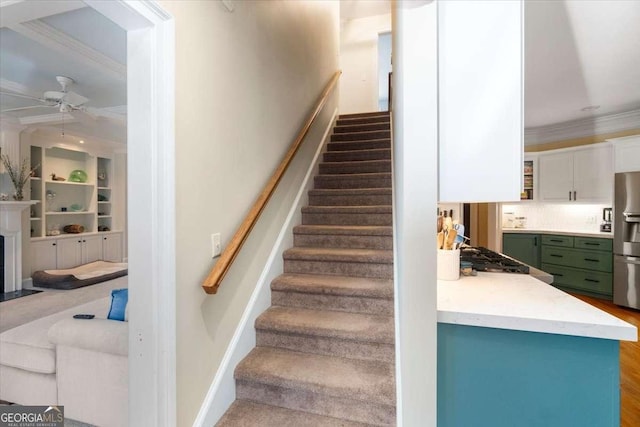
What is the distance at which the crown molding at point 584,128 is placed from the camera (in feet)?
13.6

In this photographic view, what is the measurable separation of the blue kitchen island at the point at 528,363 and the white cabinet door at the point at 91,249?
257 inches

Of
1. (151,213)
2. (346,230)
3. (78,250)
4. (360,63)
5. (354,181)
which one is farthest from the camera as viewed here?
(360,63)

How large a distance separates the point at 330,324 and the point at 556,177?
4915mm

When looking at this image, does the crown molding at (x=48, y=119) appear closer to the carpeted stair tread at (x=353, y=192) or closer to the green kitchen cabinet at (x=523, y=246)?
the carpeted stair tread at (x=353, y=192)

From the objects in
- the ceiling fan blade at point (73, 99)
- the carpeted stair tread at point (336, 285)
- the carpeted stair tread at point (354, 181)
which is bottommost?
the carpeted stair tread at point (336, 285)

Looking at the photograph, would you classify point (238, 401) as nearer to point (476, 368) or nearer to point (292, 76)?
point (476, 368)

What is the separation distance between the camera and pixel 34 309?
3701mm

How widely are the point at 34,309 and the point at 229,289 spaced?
3.57m

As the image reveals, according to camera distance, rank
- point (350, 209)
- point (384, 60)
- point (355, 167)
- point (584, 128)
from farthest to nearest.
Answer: point (384, 60)
point (584, 128)
point (355, 167)
point (350, 209)

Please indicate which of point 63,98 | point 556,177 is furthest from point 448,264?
point 556,177

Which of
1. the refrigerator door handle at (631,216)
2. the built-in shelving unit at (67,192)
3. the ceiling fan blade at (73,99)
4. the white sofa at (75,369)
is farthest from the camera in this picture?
the built-in shelving unit at (67,192)

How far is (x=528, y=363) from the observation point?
119cm

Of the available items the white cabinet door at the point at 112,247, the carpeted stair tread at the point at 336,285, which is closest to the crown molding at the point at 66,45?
the carpeted stair tread at the point at 336,285

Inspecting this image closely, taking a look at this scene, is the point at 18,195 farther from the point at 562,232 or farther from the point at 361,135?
the point at 562,232
